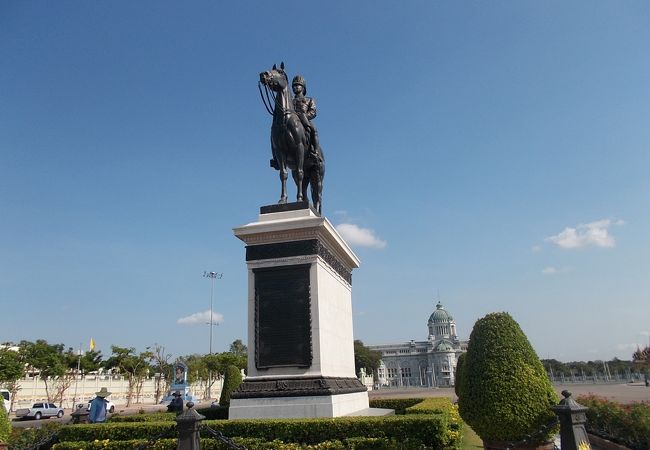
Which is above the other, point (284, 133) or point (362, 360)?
point (284, 133)

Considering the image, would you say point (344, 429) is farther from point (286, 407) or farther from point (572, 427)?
point (572, 427)

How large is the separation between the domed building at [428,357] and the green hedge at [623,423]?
421ft

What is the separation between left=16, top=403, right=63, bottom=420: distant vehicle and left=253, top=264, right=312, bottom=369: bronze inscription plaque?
3649 centimetres

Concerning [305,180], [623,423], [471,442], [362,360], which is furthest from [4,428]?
[362,360]

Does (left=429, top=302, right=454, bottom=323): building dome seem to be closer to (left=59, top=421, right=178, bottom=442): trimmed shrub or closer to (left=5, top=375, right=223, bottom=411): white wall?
(left=5, top=375, right=223, bottom=411): white wall

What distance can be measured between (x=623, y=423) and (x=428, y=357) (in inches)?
5447

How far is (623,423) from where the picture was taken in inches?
527

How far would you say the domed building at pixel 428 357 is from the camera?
141 metres

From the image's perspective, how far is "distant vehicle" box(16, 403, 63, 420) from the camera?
3866 centimetres

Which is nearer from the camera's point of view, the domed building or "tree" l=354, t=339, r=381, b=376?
"tree" l=354, t=339, r=381, b=376

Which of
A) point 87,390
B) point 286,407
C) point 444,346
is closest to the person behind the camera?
point 286,407

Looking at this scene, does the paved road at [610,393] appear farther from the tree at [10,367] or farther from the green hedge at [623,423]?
the tree at [10,367]

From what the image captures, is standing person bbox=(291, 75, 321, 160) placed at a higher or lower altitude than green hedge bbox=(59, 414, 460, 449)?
higher

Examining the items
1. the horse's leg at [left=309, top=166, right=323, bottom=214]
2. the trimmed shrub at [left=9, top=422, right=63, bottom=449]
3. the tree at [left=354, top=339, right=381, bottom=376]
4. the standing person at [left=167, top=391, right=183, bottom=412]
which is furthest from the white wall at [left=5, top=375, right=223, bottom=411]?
the horse's leg at [left=309, top=166, right=323, bottom=214]
